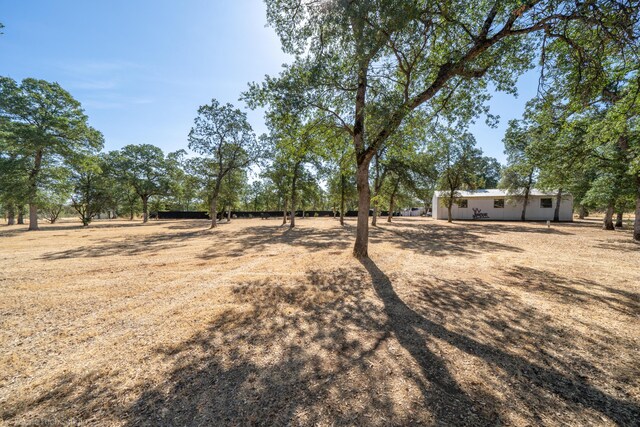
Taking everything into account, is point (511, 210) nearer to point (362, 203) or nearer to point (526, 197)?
point (526, 197)

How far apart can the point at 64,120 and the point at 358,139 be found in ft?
96.3

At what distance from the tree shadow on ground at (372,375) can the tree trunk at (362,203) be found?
461cm

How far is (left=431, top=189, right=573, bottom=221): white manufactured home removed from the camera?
31703 millimetres

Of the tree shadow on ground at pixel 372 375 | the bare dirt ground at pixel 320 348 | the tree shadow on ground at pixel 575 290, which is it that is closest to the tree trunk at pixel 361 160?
the bare dirt ground at pixel 320 348

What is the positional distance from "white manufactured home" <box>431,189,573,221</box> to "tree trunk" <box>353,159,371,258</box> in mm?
26660

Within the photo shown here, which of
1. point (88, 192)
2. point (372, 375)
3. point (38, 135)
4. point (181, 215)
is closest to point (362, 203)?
point (372, 375)

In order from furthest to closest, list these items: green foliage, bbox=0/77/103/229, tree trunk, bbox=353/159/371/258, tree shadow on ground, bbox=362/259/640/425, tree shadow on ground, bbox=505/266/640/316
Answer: green foliage, bbox=0/77/103/229
tree trunk, bbox=353/159/371/258
tree shadow on ground, bbox=505/266/640/316
tree shadow on ground, bbox=362/259/640/425

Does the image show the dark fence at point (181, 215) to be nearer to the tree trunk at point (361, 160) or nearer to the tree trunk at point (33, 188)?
the tree trunk at point (33, 188)

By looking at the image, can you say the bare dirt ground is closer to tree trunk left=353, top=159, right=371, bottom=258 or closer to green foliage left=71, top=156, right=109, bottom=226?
tree trunk left=353, top=159, right=371, bottom=258

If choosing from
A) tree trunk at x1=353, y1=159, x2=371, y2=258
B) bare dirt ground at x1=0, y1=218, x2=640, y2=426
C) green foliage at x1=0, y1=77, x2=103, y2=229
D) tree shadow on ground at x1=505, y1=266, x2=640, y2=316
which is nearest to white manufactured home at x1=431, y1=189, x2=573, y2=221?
tree trunk at x1=353, y1=159, x2=371, y2=258

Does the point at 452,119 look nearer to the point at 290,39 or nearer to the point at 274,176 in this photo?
the point at 290,39

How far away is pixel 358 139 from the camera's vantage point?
870 centimetres

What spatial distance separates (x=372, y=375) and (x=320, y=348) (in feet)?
2.91

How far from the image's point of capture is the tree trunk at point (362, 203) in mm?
8734
